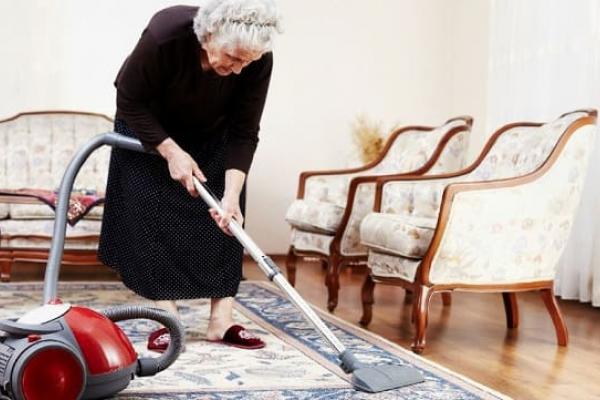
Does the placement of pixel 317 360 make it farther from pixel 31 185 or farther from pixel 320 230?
pixel 31 185

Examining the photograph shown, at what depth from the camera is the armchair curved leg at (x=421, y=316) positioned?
114 inches

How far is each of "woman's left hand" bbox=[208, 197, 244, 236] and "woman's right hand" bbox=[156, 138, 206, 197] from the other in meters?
0.10

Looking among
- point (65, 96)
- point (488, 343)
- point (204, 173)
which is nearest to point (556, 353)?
point (488, 343)

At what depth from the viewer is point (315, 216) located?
4.18 meters

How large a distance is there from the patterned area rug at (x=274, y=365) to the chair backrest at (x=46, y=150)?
1.38 metres

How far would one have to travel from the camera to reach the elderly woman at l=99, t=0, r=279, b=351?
249cm

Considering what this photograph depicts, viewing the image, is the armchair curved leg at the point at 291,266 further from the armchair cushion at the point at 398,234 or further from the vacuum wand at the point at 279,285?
the vacuum wand at the point at 279,285

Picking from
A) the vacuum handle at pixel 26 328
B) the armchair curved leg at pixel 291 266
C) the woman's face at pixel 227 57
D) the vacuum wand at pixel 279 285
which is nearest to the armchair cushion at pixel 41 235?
the armchair curved leg at pixel 291 266

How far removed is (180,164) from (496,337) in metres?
1.43

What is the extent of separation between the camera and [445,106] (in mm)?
6242

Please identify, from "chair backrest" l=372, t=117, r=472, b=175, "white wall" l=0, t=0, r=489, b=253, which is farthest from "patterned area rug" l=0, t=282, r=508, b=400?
"white wall" l=0, t=0, r=489, b=253

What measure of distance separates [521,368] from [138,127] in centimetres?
135

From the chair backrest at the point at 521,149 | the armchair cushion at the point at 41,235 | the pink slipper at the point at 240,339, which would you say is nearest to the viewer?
the pink slipper at the point at 240,339

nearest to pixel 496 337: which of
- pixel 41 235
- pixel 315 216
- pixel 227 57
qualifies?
pixel 315 216
